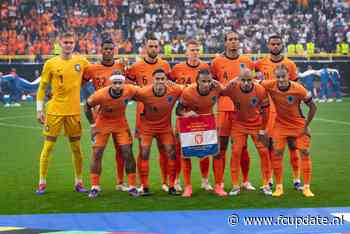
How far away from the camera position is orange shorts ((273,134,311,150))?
31.2ft

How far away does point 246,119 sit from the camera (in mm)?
9641

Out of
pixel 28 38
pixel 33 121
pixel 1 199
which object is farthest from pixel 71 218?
pixel 28 38

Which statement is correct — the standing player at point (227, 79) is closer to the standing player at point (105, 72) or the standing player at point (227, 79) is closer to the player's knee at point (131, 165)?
the player's knee at point (131, 165)

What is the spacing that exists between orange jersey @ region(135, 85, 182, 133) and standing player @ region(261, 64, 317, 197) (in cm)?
112

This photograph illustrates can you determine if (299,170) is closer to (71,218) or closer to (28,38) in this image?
(71,218)

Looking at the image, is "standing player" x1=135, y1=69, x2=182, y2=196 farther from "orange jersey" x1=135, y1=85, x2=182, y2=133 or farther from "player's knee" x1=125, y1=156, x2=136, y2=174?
"player's knee" x1=125, y1=156, x2=136, y2=174

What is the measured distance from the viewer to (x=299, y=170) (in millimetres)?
10070

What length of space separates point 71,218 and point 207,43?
24.5 m

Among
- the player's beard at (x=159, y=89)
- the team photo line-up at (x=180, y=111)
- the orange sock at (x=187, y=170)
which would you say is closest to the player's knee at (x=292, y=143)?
the team photo line-up at (x=180, y=111)

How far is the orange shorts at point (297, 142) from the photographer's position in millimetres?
9516

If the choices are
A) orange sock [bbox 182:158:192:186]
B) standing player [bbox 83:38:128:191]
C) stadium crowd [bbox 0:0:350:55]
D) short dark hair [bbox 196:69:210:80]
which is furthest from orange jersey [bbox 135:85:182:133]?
stadium crowd [bbox 0:0:350:55]

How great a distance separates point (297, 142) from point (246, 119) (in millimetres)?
683

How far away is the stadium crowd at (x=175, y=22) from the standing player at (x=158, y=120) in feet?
70.3

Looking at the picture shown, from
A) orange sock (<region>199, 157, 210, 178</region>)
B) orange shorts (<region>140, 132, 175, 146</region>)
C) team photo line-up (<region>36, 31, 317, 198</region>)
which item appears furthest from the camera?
orange sock (<region>199, 157, 210, 178</region>)
